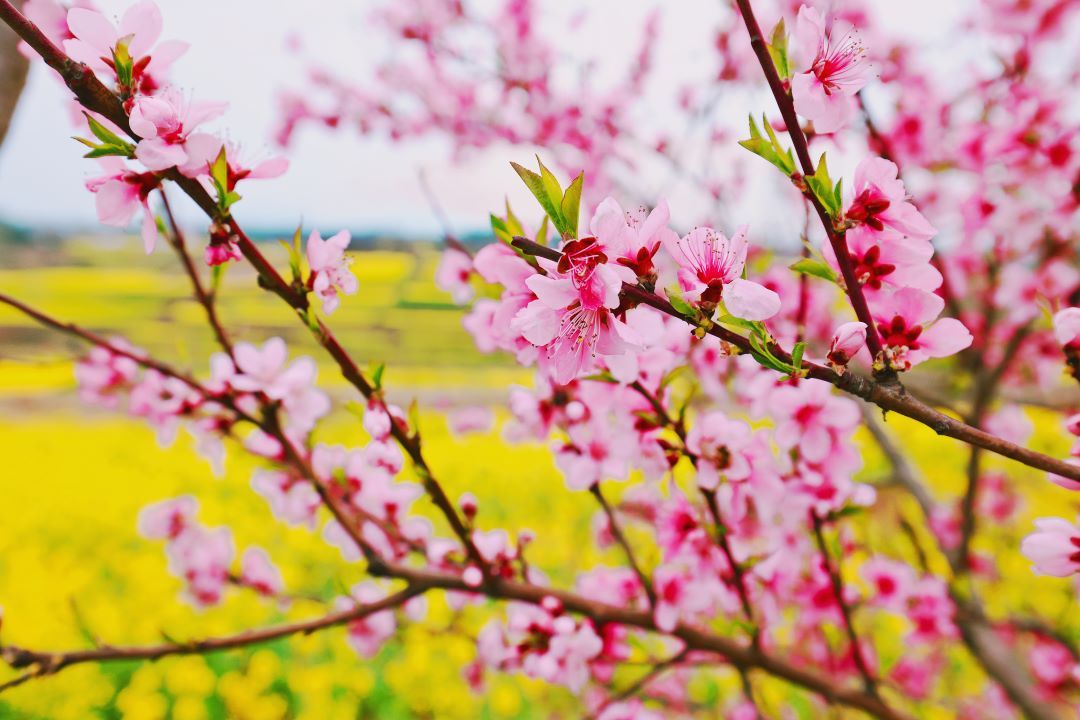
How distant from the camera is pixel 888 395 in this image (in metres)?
0.60

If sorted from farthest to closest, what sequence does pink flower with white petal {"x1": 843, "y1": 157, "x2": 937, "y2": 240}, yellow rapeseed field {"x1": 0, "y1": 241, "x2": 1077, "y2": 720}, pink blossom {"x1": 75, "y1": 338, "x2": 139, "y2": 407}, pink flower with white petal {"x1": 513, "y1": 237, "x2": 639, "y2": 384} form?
1. yellow rapeseed field {"x1": 0, "y1": 241, "x2": 1077, "y2": 720}
2. pink blossom {"x1": 75, "y1": 338, "x2": 139, "y2": 407}
3. pink flower with white petal {"x1": 843, "y1": 157, "x2": 937, "y2": 240}
4. pink flower with white petal {"x1": 513, "y1": 237, "x2": 639, "y2": 384}

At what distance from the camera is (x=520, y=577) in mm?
1313

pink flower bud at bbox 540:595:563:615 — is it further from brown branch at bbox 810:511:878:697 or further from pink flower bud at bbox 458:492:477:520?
brown branch at bbox 810:511:878:697

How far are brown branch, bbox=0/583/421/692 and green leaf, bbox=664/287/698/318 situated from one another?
80cm

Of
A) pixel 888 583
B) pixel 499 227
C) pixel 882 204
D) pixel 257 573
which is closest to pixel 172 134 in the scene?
pixel 499 227

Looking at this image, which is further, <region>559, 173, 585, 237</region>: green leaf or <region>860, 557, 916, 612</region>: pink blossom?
<region>860, 557, 916, 612</region>: pink blossom

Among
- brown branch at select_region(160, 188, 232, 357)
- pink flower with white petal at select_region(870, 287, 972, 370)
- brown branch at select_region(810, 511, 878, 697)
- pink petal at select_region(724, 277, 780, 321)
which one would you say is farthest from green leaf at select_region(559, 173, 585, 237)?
brown branch at select_region(810, 511, 878, 697)

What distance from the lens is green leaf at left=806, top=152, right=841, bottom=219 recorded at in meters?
0.63

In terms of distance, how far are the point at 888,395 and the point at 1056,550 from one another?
0.35 m

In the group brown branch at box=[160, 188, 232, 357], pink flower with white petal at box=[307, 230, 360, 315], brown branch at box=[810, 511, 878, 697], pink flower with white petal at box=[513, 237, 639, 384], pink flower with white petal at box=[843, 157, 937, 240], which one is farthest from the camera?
brown branch at box=[810, 511, 878, 697]

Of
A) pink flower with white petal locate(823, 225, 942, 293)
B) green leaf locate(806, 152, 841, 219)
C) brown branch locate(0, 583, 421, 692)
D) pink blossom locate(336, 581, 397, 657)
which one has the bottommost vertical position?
pink blossom locate(336, 581, 397, 657)

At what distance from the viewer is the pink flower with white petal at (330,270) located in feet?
2.57

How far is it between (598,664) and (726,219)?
6.29 feet

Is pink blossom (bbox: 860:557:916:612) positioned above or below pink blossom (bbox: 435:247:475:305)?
below
